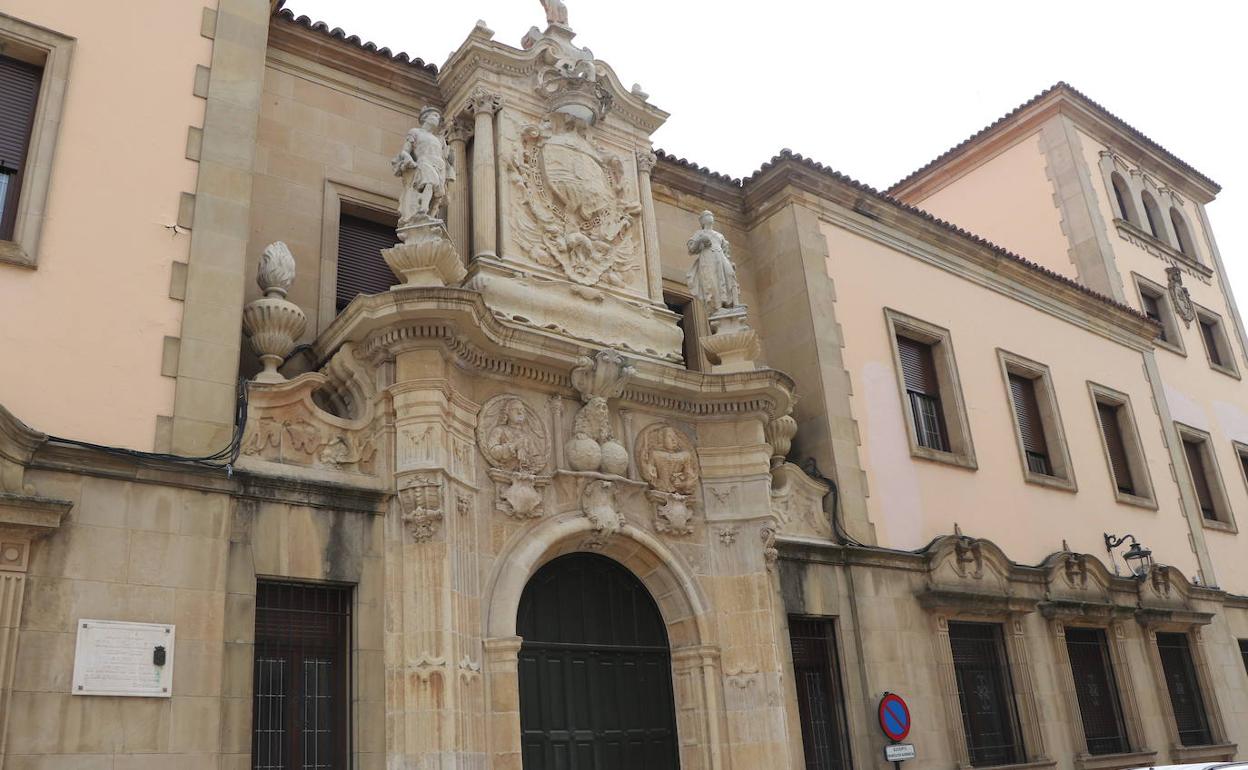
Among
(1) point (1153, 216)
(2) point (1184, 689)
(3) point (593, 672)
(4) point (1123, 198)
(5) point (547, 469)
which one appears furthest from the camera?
(1) point (1153, 216)

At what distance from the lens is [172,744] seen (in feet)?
24.6

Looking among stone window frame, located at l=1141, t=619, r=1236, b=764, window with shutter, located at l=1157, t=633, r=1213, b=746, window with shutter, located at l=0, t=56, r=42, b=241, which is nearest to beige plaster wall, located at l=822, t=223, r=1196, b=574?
stone window frame, located at l=1141, t=619, r=1236, b=764

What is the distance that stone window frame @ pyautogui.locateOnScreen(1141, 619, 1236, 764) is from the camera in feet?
51.6

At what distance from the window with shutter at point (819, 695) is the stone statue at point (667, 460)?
2.18 meters

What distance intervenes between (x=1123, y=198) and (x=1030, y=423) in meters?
8.45

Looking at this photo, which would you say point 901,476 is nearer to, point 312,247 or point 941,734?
point 941,734

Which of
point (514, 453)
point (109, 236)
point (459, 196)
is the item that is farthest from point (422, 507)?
point (459, 196)

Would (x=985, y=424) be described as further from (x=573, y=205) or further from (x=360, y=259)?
(x=360, y=259)

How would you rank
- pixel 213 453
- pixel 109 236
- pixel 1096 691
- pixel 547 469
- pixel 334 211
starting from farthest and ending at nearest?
pixel 1096 691, pixel 334 211, pixel 547 469, pixel 109 236, pixel 213 453

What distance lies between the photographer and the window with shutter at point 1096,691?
14.9m

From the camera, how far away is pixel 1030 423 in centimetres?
1691

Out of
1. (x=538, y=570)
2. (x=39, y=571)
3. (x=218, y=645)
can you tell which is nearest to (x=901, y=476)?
(x=538, y=570)

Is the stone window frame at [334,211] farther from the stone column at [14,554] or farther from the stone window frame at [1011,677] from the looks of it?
the stone window frame at [1011,677]

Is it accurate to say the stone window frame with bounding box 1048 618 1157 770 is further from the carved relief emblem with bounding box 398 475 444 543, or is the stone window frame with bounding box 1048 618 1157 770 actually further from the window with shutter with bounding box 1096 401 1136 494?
the carved relief emblem with bounding box 398 475 444 543
